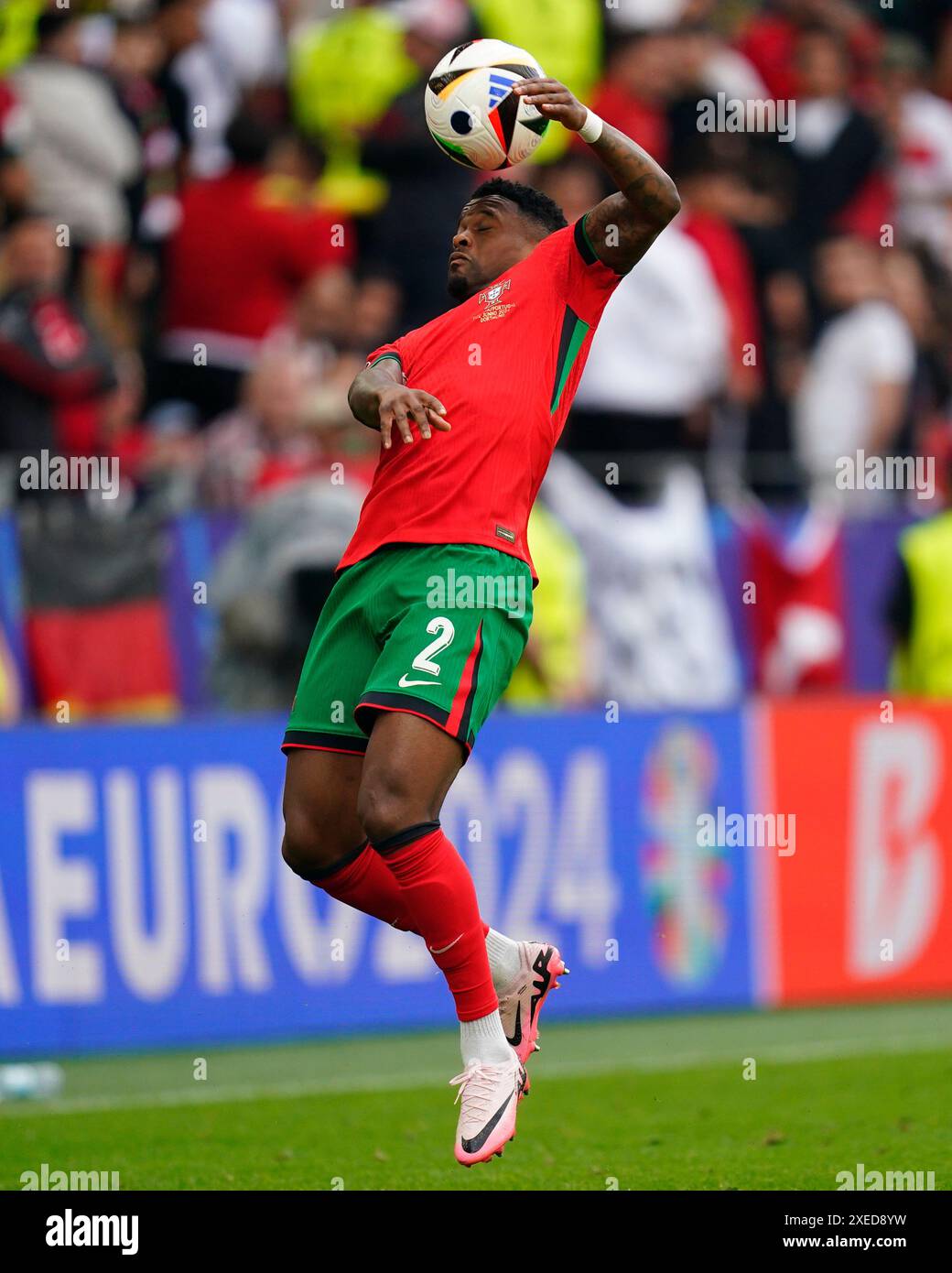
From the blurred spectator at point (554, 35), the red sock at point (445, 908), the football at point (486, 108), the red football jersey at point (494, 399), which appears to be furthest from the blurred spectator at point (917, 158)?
the red sock at point (445, 908)

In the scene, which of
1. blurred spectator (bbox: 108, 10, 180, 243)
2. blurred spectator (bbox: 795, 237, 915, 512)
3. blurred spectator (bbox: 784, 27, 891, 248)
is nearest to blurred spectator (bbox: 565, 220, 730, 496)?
blurred spectator (bbox: 795, 237, 915, 512)

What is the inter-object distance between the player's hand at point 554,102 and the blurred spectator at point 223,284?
6050mm

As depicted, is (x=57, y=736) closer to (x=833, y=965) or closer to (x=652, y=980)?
(x=652, y=980)

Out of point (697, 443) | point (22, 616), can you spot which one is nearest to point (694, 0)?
point (697, 443)

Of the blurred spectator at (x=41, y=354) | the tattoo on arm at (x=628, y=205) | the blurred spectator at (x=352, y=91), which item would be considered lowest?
the tattoo on arm at (x=628, y=205)

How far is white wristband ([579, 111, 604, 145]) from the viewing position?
589 cm

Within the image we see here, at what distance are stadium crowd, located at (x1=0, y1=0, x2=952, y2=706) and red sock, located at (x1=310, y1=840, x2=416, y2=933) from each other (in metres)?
3.92

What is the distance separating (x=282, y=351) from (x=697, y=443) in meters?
2.74

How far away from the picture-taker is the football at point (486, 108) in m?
6.21

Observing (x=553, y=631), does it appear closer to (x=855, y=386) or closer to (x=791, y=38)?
(x=855, y=386)

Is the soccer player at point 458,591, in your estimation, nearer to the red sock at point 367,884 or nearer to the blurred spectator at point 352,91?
the red sock at point 367,884

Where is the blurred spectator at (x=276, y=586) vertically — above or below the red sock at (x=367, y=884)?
above

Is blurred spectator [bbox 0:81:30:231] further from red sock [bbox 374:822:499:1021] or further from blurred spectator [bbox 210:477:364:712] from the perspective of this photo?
red sock [bbox 374:822:499:1021]

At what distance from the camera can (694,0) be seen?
14.8 meters
